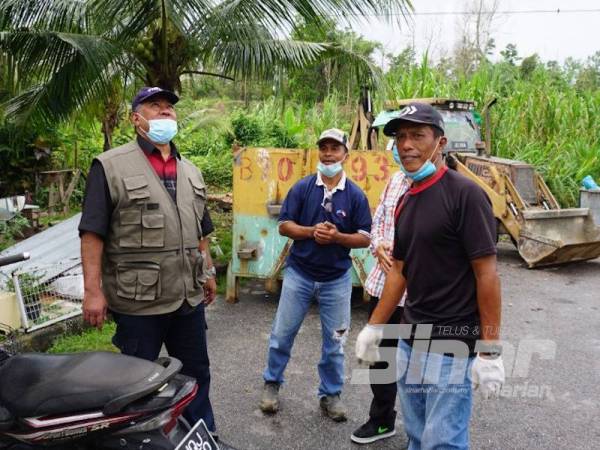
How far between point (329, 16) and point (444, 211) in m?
3.99

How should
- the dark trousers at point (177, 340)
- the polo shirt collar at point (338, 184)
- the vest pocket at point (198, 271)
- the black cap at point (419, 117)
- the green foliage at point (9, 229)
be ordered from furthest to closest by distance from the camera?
the green foliage at point (9, 229) → the polo shirt collar at point (338, 184) → the vest pocket at point (198, 271) → the dark trousers at point (177, 340) → the black cap at point (419, 117)

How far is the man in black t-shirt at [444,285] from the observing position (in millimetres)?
2096

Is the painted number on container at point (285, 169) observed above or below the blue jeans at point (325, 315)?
above

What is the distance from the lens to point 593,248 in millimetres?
7777

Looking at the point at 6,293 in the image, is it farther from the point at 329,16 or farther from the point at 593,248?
the point at 593,248

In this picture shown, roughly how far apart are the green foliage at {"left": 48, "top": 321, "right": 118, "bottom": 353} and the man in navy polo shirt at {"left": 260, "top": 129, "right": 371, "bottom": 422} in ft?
5.51

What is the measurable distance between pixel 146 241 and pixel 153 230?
2.5 inches

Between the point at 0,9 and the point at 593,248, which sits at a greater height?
the point at 0,9

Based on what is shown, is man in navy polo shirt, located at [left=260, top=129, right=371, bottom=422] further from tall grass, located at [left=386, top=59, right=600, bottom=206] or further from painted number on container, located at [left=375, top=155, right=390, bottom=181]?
tall grass, located at [left=386, top=59, right=600, bottom=206]

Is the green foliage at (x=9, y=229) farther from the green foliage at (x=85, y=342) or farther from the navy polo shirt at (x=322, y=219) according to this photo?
the navy polo shirt at (x=322, y=219)

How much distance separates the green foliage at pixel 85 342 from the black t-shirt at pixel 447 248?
2.97m

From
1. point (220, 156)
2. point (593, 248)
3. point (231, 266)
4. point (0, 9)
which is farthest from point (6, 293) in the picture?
point (220, 156)

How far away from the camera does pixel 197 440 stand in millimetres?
1982

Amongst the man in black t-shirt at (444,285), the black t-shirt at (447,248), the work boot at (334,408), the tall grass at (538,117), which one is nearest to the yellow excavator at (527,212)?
the tall grass at (538,117)
